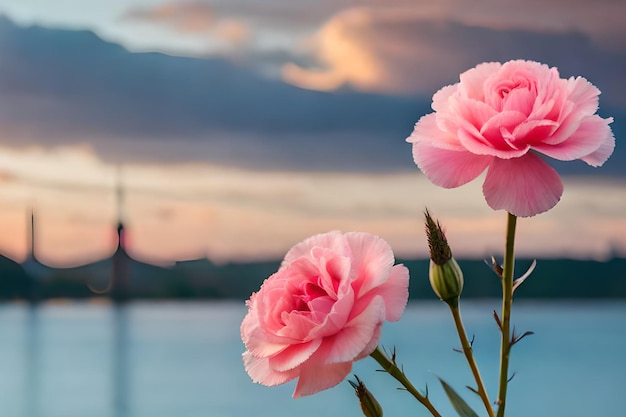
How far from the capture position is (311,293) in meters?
0.53

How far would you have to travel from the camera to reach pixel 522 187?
1.73 ft

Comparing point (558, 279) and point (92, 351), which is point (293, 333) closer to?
point (558, 279)

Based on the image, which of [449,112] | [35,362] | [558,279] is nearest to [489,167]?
[449,112]

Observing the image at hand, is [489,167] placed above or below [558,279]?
above

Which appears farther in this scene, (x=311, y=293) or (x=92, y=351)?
(x=92, y=351)

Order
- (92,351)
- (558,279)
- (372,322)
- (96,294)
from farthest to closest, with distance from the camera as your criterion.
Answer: (92,351) → (96,294) → (558,279) → (372,322)

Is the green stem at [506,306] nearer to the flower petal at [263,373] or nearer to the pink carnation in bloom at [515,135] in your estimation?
the pink carnation in bloom at [515,135]

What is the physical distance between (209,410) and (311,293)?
608cm

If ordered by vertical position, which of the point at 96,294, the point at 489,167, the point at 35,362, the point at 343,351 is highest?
the point at 489,167

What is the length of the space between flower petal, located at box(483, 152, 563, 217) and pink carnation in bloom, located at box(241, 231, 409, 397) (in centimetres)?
8

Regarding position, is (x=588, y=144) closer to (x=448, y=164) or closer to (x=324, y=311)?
(x=448, y=164)

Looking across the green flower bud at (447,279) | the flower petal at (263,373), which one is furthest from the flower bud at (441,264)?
the flower petal at (263,373)

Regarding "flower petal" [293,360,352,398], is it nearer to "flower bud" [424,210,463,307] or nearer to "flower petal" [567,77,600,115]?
"flower bud" [424,210,463,307]

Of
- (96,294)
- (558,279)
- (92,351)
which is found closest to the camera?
(558,279)
